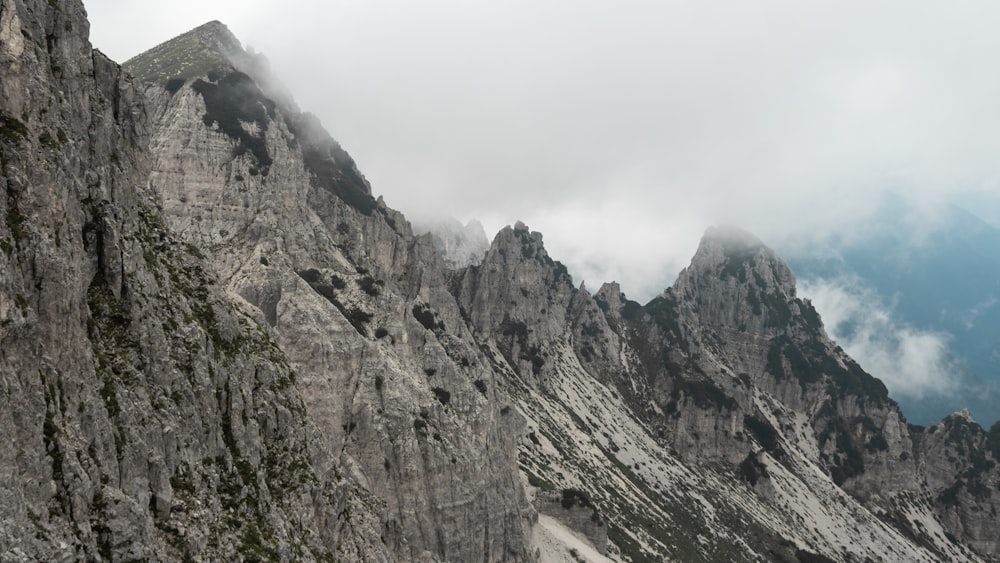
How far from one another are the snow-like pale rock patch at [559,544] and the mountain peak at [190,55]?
115657 mm

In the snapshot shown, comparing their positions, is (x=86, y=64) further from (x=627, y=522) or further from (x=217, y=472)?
(x=627, y=522)

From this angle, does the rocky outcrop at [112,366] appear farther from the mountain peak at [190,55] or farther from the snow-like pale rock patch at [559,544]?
the mountain peak at [190,55]

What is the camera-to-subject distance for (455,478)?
79500mm

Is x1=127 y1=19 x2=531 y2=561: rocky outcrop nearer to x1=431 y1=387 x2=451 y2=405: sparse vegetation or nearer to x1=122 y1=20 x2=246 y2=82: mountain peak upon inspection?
x1=431 y1=387 x2=451 y2=405: sparse vegetation

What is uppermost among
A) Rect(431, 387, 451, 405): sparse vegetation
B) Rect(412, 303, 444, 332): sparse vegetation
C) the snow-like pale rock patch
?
Rect(412, 303, 444, 332): sparse vegetation

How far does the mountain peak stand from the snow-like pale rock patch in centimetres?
11566

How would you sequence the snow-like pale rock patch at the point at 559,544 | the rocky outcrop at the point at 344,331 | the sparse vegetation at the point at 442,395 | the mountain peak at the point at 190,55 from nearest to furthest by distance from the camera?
the rocky outcrop at the point at 344,331 → the sparse vegetation at the point at 442,395 → the snow-like pale rock patch at the point at 559,544 → the mountain peak at the point at 190,55

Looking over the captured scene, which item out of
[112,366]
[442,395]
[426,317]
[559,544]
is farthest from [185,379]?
[559,544]

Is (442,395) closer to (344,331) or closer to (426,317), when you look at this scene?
(344,331)

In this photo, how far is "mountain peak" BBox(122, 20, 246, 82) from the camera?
13700 centimetres

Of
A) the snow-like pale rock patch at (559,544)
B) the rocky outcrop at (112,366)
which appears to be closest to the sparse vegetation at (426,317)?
the snow-like pale rock patch at (559,544)

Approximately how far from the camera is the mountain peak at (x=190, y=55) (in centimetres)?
13700

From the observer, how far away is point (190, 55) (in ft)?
505

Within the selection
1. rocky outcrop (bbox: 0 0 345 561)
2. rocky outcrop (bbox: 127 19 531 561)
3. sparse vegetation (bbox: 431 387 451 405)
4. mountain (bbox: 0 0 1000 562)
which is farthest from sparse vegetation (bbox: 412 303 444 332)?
rocky outcrop (bbox: 0 0 345 561)
